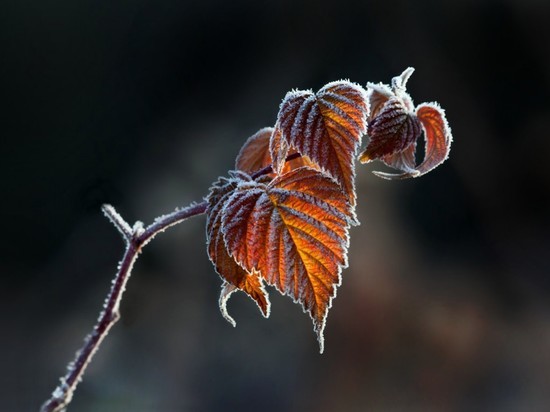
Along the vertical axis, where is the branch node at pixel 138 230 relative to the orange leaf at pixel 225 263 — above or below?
above

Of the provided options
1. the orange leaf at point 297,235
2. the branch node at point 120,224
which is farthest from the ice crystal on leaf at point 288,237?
the branch node at point 120,224

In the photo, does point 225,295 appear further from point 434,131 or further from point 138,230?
point 434,131

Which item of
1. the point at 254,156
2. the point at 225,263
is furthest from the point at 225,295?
the point at 254,156

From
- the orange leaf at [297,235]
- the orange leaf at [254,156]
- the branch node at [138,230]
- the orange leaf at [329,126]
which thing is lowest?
the orange leaf at [297,235]

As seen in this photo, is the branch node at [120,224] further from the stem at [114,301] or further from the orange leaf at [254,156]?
the orange leaf at [254,156]

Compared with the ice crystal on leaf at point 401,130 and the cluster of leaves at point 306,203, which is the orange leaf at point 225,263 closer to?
the cluster of leaves at point 306,203

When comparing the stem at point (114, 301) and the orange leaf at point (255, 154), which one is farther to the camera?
the orange leaf at point (255, 154)

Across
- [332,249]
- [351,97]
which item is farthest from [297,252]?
[351,97]
